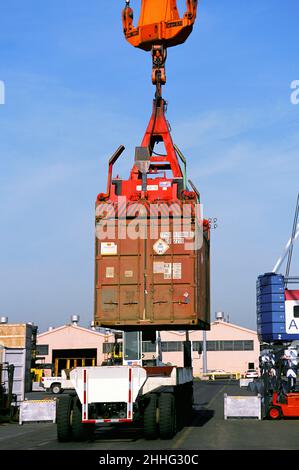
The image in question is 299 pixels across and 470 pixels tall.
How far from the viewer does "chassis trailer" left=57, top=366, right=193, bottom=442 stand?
533 inches

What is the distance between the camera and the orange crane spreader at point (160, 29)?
21.4 metres

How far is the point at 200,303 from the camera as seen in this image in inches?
652

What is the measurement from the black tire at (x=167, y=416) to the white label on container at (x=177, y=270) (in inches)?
119

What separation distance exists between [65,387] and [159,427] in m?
2.30

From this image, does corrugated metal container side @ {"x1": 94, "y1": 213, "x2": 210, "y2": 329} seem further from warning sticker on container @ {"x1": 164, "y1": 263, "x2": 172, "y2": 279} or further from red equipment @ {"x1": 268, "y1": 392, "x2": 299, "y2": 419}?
red equipment @ {"x1": 268, "y1": 392, "x2": 299, "y2": 419}

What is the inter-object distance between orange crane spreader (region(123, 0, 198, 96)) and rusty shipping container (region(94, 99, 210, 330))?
6.49m

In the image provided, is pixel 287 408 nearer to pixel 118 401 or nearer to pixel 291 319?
pixel 118 401

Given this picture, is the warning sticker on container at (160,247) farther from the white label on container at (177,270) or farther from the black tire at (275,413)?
the black tire at (275,413)

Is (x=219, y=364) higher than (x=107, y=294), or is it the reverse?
(x=107, y=294)

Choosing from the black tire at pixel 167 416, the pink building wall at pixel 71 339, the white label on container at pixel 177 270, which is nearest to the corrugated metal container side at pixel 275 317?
the white label on container at pixel 177 270
